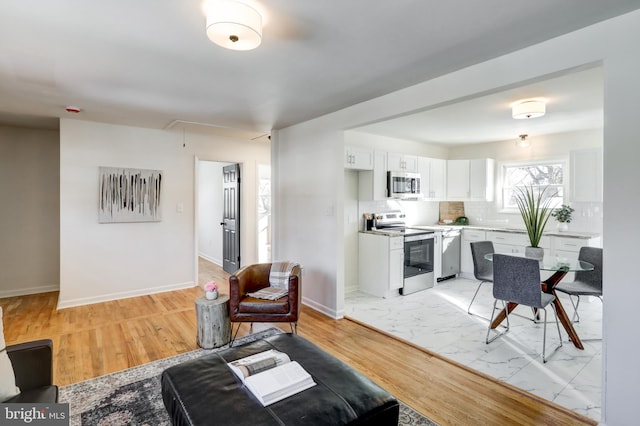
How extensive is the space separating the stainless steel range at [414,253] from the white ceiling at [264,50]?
6.59 ft

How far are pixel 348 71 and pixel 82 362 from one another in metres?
3.21

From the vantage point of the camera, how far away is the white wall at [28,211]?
4.64 meters

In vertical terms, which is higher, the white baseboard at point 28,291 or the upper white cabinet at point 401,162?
the upper white cabinet at point 401,162

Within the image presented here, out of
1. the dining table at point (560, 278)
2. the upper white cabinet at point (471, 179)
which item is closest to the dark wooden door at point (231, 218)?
the upper white cabinet at point (471, 179)

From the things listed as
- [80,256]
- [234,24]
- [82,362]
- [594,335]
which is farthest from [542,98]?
[80,256]

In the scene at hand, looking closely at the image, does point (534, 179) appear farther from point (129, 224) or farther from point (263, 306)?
point (129, 224)

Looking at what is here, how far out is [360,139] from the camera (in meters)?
4.92

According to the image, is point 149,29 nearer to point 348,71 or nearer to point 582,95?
point 348,71

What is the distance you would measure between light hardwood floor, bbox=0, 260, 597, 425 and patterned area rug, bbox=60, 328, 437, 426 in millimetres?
123

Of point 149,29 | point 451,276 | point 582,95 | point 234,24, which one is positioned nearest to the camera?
point 234,24

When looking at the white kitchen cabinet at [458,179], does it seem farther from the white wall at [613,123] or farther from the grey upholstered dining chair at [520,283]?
the white wall at [613,123]

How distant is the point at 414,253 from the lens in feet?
16.1

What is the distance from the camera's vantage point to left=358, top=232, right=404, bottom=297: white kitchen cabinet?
A: 4555 millimetres

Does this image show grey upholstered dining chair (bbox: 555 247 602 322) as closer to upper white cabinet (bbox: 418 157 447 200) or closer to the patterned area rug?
the patterned area rug
